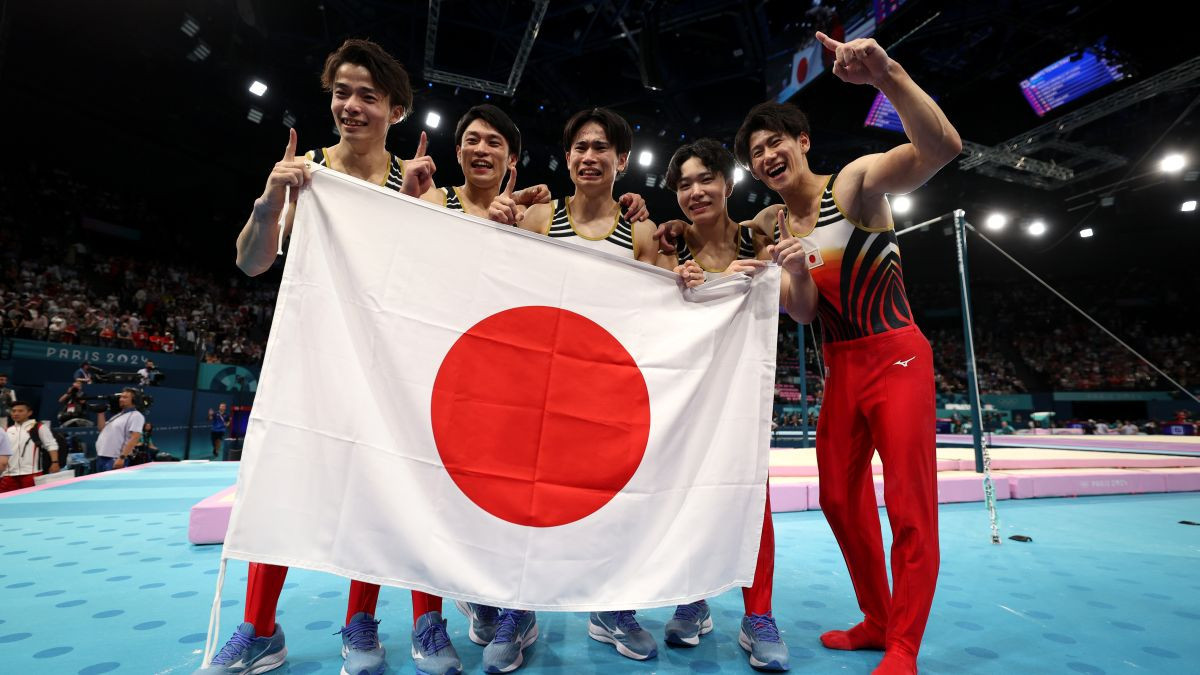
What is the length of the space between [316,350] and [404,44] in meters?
11.3

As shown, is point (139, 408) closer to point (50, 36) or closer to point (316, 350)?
point (316, 350)

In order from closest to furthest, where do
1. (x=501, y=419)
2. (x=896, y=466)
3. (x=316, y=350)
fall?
(x=316, y=350) → (x=501, y=419) → (x=896, y=466)

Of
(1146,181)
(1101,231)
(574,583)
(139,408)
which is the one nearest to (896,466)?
(574,583)

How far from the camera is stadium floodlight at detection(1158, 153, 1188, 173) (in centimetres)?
1144

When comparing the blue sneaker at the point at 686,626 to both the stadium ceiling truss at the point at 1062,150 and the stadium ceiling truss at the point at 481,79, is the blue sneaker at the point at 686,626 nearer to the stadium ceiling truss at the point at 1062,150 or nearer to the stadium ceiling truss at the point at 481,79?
the stadium ceiling truss at the point at 481,79

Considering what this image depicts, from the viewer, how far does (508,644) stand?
1.83m

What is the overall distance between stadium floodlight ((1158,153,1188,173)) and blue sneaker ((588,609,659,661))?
53.9 ft

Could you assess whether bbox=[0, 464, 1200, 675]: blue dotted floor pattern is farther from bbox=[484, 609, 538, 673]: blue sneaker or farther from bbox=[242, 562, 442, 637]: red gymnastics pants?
bbox=[242, 562, 442, 637]: red gymnastics pants

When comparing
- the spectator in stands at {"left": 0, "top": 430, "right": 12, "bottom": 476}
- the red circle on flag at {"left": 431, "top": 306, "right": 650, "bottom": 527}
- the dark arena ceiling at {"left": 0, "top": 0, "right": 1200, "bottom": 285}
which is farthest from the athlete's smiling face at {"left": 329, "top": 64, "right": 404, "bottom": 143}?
the dark arena ceiling at {"left": 0, "top": 0, "right": 1200, "bottom": 285}

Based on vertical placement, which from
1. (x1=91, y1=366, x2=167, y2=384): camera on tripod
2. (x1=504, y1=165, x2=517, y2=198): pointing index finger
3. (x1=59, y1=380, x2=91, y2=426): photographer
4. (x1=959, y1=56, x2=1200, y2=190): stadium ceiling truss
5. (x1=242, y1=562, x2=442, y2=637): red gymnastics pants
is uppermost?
Answer: (x1=959, y1=56, x2=1200, y2=190): stadium ceiling truss

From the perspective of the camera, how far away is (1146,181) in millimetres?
13641

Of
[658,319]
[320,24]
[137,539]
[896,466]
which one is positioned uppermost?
[320,24]

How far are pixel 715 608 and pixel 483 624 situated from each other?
3.80ft

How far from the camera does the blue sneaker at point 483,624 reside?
82.0 inches
